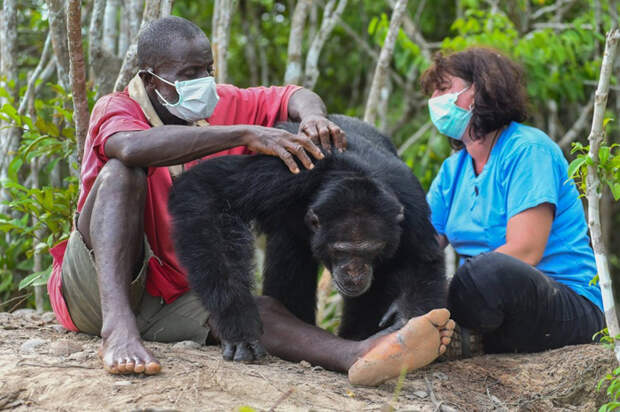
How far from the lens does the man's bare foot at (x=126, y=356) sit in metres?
3.10

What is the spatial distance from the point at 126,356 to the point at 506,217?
2436mm

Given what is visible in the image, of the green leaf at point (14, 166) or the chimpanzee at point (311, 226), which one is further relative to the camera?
the green leaf at point (14, 166)

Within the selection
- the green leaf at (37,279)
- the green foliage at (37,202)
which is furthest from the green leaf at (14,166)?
the green leaf at (37,279)

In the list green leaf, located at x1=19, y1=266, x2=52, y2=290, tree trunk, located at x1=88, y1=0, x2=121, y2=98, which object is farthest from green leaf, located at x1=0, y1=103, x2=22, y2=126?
green leaf, located at x1=19, y1=266, x2=52, y2=290

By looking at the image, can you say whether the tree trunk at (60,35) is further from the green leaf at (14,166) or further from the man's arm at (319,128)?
the man's arm at (319,128)

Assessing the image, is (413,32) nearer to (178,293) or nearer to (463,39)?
(463,39)

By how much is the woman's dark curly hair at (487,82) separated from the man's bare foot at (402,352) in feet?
5.70

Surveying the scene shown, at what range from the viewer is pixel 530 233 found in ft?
13.6

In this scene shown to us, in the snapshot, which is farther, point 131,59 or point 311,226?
point 131,59

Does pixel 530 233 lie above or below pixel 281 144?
below

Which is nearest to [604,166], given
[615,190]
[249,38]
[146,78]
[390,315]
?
[615,190]

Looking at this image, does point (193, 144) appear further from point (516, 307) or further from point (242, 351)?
point (516, 307)

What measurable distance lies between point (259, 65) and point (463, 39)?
495 centimetres

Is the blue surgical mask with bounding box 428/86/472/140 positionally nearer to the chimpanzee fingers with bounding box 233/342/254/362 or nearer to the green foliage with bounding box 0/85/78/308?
the chimpanzee fingers with bounding box 233/342/254/362
